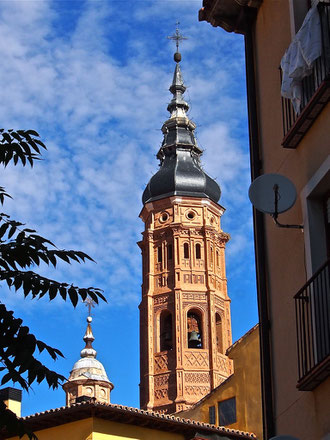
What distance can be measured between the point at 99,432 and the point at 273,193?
14117 mm

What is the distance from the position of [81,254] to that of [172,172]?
6250 centimetres

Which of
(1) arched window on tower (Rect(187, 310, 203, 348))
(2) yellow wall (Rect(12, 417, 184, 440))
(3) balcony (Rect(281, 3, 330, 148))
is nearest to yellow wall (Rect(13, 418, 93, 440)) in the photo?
(2) yellow wall (Rect(12, 417, 184, 440))

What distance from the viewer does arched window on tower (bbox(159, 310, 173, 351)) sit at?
6506cm

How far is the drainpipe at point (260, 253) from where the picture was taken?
10504mm

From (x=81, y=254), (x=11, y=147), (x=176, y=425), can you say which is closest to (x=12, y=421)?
(x=81, y=254)

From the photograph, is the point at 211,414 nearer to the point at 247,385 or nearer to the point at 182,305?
the point at 247,385

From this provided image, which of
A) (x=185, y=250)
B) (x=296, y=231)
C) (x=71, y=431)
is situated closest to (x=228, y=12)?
(x=296, y=231)

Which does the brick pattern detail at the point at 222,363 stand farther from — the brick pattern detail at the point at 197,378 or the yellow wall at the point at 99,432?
the yellow wall at the point at 99,432

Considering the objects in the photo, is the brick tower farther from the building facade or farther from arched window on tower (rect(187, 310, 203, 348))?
the building facade

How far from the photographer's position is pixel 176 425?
943 inches

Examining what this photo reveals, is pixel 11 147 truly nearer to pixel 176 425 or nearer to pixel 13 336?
pixel 13 336

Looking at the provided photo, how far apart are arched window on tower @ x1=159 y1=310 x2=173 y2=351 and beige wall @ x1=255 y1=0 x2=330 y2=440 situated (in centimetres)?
5373

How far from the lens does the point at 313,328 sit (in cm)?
943

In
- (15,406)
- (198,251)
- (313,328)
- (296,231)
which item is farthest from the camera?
(198,251)
